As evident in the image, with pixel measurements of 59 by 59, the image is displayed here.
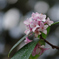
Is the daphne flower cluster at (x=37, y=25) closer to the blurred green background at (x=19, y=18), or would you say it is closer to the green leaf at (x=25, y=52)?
the green leaf at (x=25, y=52)

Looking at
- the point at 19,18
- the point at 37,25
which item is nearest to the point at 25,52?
the point at 37,25

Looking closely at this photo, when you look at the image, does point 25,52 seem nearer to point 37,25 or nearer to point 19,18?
point 37,25

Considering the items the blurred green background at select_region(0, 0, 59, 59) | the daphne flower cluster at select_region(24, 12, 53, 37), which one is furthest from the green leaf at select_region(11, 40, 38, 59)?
the blurred green background at select_region(0, 0, 59, 59)

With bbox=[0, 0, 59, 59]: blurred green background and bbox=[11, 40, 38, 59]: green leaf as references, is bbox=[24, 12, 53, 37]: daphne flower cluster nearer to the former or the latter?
bbox=[11, 40, 38, 59]: green leaf

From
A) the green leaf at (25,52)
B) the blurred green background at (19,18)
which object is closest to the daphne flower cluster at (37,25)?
the green leaf at (25,52)

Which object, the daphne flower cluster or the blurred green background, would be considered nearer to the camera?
the daphne flower cluster

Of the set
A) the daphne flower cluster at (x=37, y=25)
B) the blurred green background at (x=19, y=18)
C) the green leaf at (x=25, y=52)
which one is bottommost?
the blurred green background at (x=19, y=18)

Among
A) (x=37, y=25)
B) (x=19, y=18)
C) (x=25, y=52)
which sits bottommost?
(x=19, y=18)

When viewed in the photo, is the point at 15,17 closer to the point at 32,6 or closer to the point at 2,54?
the point at 32,6
